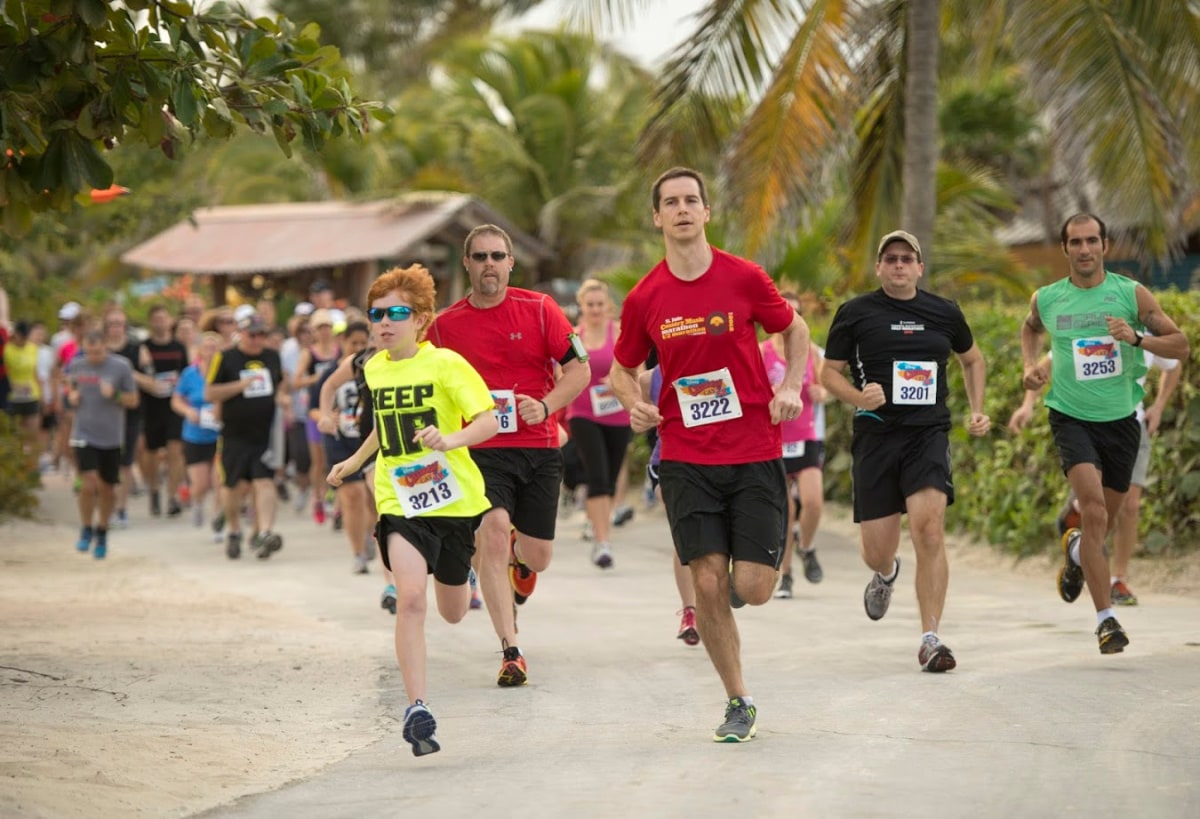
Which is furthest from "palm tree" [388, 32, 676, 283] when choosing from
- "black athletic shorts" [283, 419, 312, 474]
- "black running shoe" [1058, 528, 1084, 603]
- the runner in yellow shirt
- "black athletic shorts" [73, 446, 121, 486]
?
the runner in yellow shirt

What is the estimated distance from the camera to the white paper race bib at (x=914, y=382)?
845cm

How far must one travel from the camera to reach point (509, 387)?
851 centimetres

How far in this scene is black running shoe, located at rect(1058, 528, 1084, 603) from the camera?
32.2ft

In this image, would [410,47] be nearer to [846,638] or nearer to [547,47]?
[547,47]

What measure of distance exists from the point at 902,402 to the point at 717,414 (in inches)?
74.8

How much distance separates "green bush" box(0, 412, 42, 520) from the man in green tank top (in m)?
12.5

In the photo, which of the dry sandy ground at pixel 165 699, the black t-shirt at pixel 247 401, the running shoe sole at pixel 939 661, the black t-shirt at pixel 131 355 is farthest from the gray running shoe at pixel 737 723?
the black t-shirt at pixel 131 355

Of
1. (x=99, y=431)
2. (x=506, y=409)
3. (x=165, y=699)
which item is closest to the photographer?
(x=165, y=699)

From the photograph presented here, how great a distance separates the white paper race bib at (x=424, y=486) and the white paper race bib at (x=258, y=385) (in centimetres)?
820

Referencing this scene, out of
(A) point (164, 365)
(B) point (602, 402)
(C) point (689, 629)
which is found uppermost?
(A) point (164, 365)

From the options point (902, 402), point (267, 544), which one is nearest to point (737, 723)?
point (902, 402)

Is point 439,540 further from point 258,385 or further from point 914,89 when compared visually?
point 914,89

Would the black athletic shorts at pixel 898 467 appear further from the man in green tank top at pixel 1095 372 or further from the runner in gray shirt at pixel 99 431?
the runner in gray shirt at pixel 99 431

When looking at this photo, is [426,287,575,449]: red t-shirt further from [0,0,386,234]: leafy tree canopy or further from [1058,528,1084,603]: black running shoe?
[1058,528,1084,603]: black running shoe
